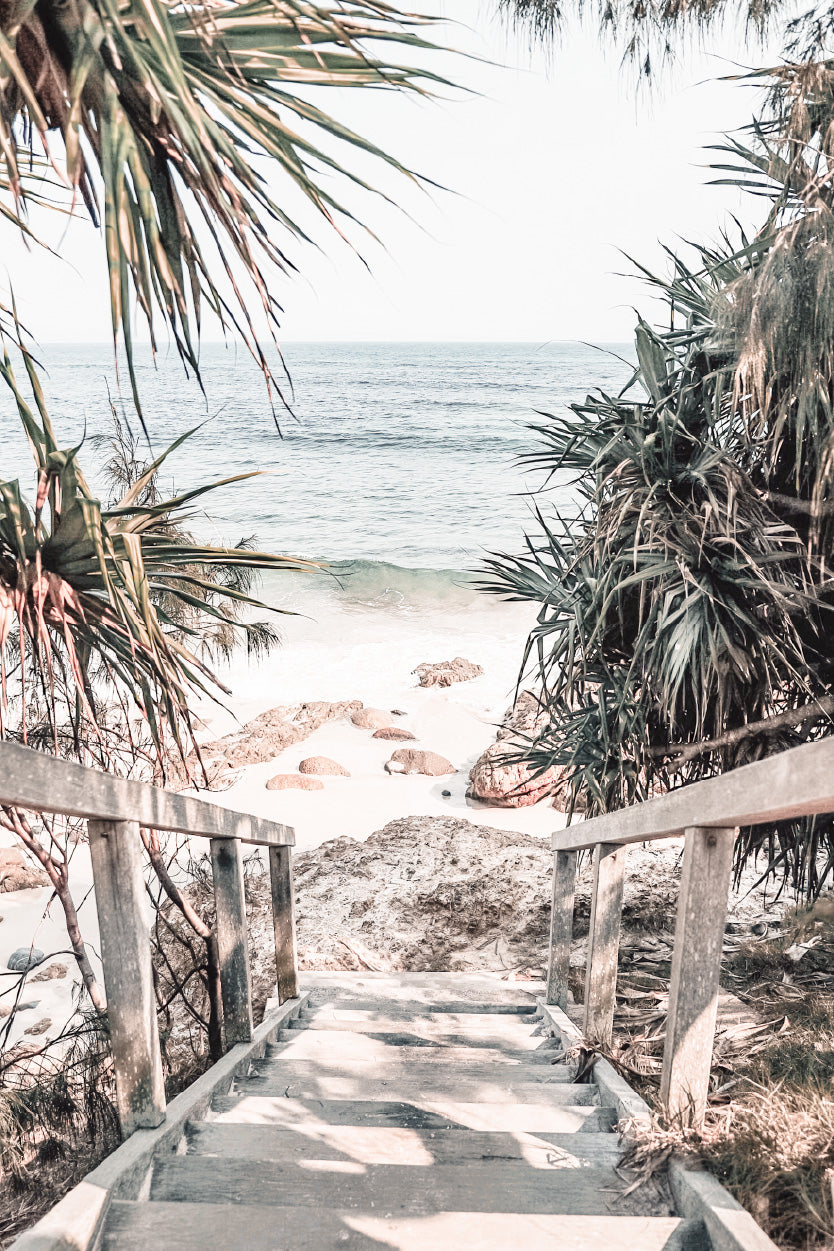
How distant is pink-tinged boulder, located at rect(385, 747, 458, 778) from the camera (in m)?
10.9

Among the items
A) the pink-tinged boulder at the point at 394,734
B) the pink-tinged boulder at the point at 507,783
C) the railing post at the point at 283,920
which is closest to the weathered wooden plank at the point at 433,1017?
the railing post at the point at 283,920

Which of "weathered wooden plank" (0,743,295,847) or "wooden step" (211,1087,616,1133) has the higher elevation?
"weathered wooden plank" (0,743,295,847)

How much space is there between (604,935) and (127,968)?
147cm

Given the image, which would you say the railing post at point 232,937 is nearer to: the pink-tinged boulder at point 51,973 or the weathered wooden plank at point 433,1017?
the weathered wooden plank at point 433,1017

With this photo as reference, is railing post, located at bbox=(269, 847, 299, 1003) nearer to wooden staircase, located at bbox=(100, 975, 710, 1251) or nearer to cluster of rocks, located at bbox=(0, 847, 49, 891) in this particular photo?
wooden staircase, located at bbox=(100, 975, 710, 1251)

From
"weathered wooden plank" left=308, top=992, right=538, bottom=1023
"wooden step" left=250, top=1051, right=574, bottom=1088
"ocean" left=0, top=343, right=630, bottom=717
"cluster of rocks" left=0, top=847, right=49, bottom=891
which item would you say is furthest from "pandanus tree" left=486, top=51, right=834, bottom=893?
"cluster of rocks" left=0, top=847, right=49, bottom=891

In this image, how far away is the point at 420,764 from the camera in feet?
36.0

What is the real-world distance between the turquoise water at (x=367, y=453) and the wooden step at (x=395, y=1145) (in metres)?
14.1

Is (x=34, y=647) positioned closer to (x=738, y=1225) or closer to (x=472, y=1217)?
(x=472, y=1217)

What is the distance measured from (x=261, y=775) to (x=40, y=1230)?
361 inches

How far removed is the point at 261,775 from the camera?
34.3 feet

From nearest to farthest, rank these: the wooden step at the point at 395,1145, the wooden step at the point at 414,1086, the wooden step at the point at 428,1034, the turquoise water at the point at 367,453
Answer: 1. the wooden step at the point at 395,1145
2. the wooden step at the point at 414,1086
3. the wooden step at the point at 428,1034
4. the turquoise water at the point at 367,453

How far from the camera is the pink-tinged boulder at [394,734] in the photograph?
12336mm

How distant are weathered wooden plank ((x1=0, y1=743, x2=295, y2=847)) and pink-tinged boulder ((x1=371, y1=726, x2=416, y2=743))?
31.9 feet
